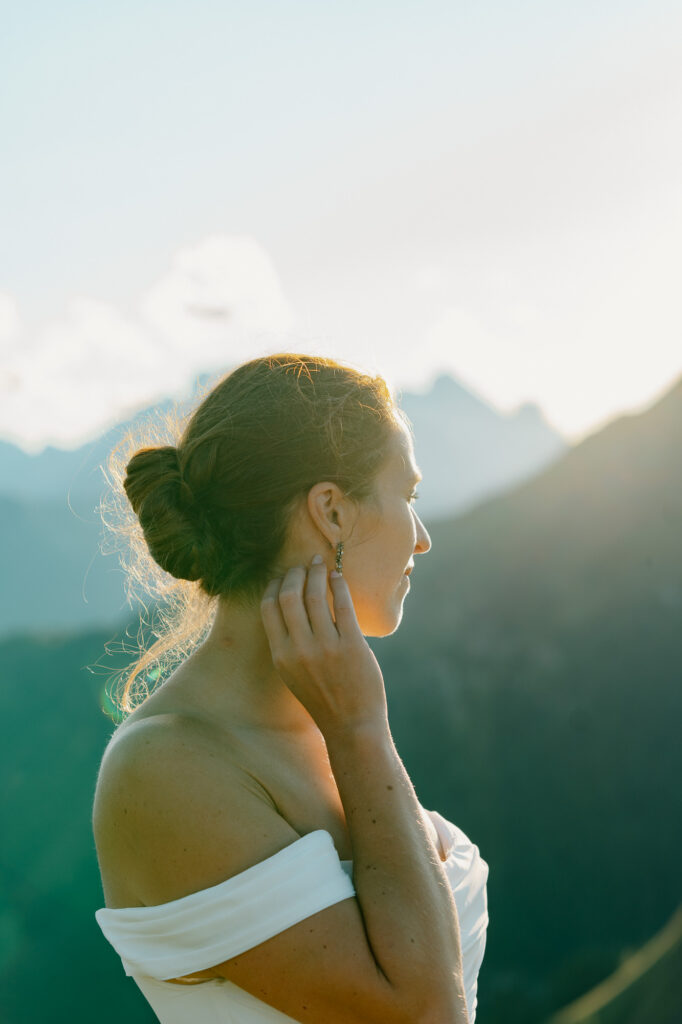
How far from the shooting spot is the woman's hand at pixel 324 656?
6.09 feet

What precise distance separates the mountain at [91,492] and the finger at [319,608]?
0.75m

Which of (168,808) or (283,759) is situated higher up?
(168,808)

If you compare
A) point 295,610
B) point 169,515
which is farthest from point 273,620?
point 169,515

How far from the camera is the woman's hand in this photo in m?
1.86

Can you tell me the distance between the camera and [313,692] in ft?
6.14

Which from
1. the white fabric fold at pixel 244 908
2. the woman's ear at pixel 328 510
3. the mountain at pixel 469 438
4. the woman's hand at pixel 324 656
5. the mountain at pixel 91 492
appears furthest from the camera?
the mountain at pixel 469 438

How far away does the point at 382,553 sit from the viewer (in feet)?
7.08

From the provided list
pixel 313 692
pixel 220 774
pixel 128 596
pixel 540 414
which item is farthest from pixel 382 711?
pixel 540 414

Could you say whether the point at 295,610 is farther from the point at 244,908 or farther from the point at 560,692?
the point at 560,692

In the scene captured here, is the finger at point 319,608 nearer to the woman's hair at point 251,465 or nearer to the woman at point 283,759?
the woman at point 283,759

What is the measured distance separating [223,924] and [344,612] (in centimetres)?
68

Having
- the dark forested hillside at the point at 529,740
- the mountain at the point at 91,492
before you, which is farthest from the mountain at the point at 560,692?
the mountain at the point at 91,492

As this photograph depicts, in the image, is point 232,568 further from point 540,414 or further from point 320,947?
point 540,414

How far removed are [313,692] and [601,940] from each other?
49.3 feet
